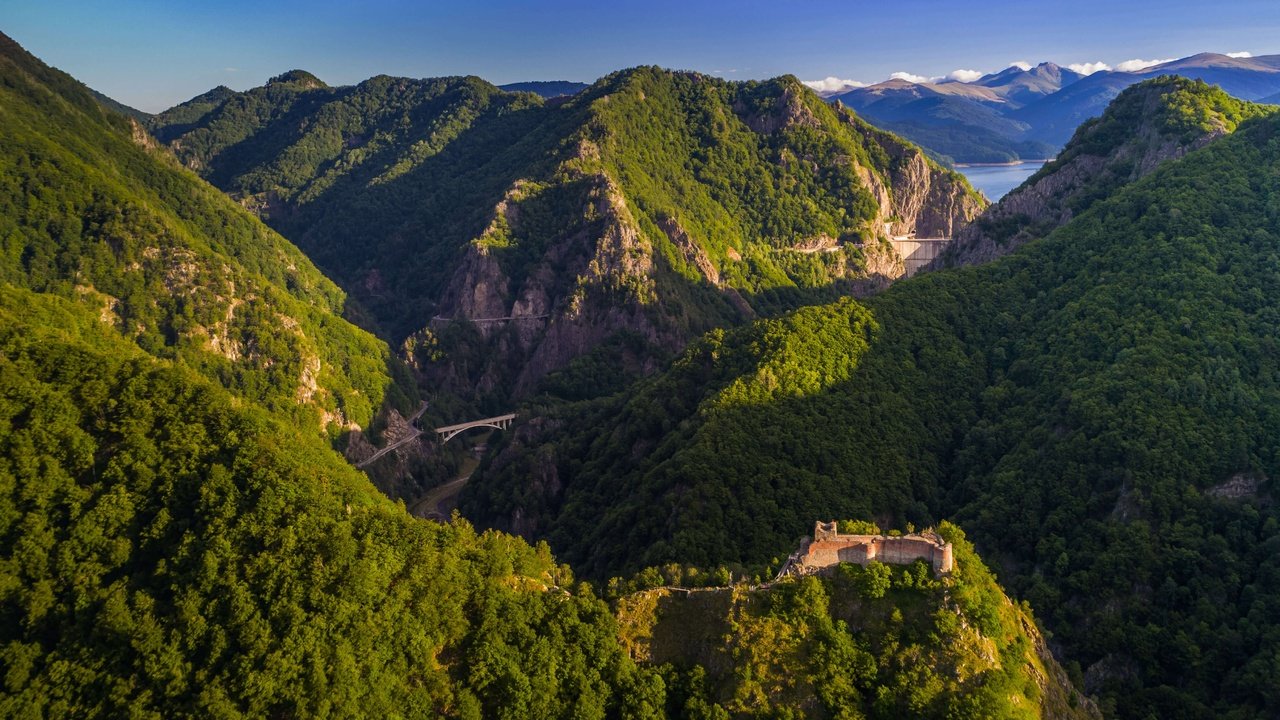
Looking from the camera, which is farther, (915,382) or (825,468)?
(915,382)

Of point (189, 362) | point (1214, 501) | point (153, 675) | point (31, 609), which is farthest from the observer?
point (189, 362)

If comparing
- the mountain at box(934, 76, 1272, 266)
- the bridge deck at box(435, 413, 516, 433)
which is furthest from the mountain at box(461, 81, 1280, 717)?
the bridge deck at box(435, 413, 516, 433)

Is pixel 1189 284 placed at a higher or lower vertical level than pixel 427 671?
higher

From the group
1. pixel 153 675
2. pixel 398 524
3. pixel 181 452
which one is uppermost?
pixel 181 452

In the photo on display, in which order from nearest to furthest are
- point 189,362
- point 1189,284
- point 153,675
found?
point 153,675 < point 1189,284 < point 189,362

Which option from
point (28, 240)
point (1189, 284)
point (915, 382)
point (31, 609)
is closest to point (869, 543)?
point (31, 609)

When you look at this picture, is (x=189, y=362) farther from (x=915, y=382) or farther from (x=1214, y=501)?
(x=1214, y=501)

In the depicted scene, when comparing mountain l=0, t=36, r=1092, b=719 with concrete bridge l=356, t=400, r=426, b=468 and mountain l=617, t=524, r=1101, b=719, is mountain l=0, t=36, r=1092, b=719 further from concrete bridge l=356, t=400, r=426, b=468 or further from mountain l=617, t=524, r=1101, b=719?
concrete bridge l=356, t=400, r=426, b=468
